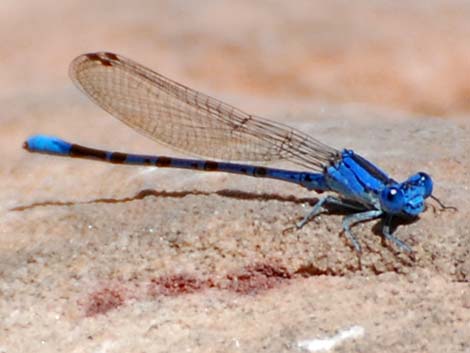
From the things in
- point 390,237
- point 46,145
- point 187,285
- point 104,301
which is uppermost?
point 390,237

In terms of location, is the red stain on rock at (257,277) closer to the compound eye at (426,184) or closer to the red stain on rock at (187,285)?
the red stain on rock at (187,285)

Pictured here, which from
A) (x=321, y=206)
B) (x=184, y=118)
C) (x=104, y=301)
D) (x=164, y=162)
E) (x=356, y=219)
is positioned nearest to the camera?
(x=104, y=301)

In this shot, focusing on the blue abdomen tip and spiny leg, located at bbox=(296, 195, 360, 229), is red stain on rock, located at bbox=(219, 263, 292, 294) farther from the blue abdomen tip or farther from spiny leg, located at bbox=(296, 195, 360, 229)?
the blue abdomen tip

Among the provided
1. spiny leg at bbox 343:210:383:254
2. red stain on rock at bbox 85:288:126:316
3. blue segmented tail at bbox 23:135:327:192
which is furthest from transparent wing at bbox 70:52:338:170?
red stain on rock at bbox 85:288:126:316

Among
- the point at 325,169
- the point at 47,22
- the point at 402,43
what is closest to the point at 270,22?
the point at 402,43

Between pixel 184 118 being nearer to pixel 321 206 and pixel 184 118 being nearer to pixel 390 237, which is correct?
pixel 321 206

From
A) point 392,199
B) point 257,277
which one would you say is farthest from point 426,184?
point 257,277

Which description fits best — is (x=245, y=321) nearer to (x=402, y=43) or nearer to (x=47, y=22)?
(x=402, y=43)
